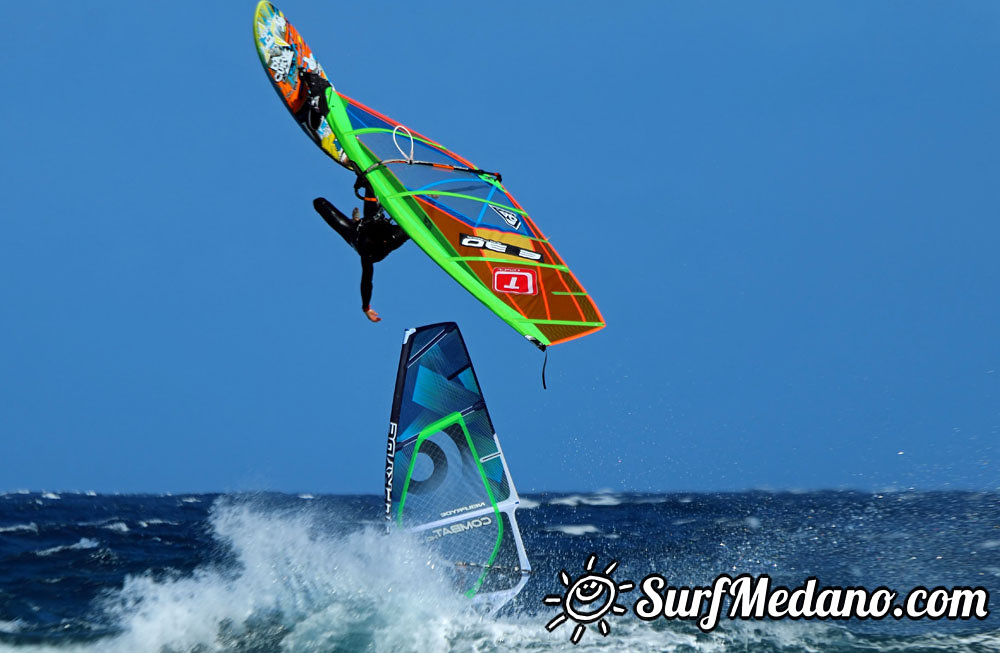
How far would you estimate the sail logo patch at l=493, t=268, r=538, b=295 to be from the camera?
22.6 feet

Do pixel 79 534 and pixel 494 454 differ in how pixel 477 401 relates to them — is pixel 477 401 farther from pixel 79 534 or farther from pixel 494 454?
pixel 79 534

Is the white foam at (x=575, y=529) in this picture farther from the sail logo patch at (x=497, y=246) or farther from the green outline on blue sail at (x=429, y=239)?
the green outline on blue sail at (x=429, y=239)

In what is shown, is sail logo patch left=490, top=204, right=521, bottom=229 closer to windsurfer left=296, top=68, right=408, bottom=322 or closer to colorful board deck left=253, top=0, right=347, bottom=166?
windsurfer left=296, top=68, right=408, bottom=322

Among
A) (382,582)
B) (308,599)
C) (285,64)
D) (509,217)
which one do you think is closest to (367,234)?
(509,217)

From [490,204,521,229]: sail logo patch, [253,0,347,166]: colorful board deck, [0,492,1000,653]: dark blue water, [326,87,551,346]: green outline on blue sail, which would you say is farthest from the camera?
[490,204,521,229]: sail logo patch

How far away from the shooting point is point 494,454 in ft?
25.1

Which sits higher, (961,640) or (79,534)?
(79,534)

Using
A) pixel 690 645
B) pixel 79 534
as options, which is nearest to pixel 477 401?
pixel 690 645

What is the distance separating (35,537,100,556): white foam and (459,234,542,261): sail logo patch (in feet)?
24.5

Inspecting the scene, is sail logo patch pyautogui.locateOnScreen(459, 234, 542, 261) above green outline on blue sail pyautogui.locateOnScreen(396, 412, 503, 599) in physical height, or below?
above

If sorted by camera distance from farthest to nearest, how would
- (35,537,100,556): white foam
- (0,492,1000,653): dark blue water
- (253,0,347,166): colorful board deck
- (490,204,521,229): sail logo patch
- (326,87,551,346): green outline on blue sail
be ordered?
(35,537,100,556): white foam
(490,204,521,229): sail logo patch
(253,0,347,166): colorful board deck
(0,492,1000,653): dark blue water
(326,87,551,346): green outline on blue sail

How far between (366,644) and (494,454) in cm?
177

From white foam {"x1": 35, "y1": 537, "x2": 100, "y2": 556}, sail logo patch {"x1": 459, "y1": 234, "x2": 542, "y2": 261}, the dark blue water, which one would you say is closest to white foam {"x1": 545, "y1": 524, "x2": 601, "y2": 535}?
the dark blue water

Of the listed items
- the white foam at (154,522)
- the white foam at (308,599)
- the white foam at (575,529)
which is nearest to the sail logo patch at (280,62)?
the white foam at (308,599)
